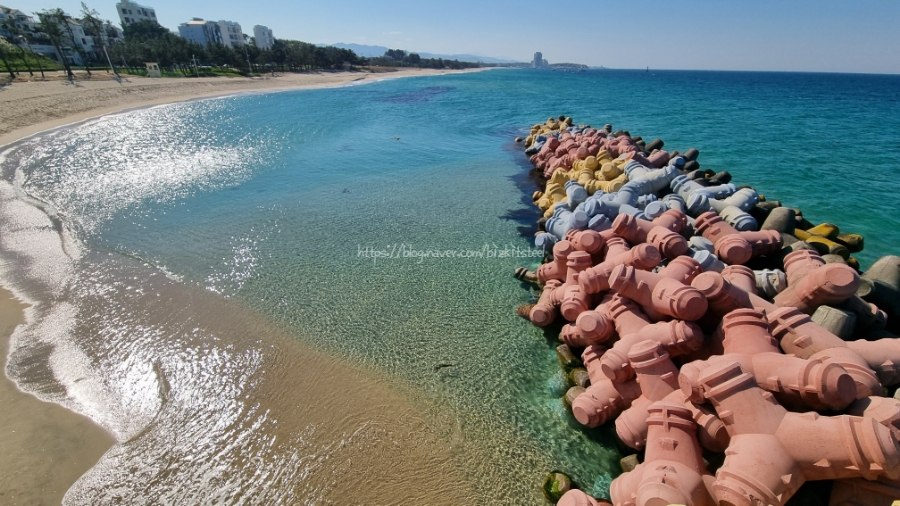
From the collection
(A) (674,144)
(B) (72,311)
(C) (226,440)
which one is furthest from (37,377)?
(A) (674,144)

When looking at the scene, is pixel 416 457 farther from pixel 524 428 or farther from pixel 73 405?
pixel 73 405

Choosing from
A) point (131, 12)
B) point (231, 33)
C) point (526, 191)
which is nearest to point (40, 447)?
point (526, 191)

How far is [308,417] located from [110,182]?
16.9m

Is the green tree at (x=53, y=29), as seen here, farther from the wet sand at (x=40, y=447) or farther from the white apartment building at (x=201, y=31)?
the white apartment building at (x=201, y=31)

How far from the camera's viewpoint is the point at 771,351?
165 inches

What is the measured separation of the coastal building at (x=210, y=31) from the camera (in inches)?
4523

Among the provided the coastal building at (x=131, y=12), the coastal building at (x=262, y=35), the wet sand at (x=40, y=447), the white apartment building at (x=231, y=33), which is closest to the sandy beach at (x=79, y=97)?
the wet sand at (x=40, y=447)

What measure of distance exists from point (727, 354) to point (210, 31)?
15188cm

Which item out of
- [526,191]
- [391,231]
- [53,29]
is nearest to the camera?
[391,231]

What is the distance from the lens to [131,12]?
100125 millimetres

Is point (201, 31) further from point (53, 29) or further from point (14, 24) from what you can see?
point (53, 29)

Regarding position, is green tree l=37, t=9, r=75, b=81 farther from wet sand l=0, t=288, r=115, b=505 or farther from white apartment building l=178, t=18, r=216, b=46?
white apartment building l=178, t=18, r=216, b=46

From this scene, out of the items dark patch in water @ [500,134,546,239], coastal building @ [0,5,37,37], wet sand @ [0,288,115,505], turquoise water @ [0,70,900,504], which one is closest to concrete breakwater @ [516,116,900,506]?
turquoise water @ [0,70,900,504]

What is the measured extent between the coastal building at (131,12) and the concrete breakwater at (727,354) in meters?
134
